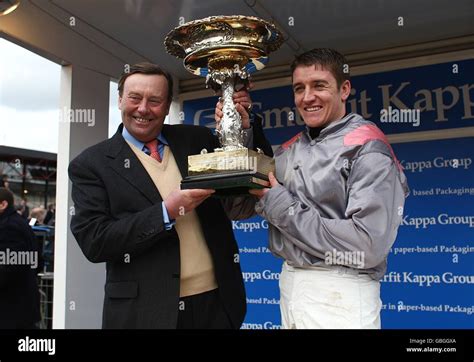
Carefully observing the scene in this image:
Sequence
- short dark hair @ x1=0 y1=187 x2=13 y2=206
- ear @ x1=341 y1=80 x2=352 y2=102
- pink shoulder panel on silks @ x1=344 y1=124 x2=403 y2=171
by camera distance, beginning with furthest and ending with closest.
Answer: short dark hair @ x1=0 y1=187 x2=13 y2=206, ear @ x1=341 y1=80 x2=352 y2=102, pink shoulder panel on silks @ x1=344 y1=124 x2=403 y2=171

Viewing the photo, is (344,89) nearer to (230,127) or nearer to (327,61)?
(327,61)

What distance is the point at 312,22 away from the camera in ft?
9.86

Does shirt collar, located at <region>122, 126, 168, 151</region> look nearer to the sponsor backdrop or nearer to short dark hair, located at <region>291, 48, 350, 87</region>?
short dark hair, located at <region>291, 48, 350, 87</region>

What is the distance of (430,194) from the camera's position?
3326 mm

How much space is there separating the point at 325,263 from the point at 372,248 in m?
0.16

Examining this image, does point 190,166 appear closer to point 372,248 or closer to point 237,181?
point 237,181

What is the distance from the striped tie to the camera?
74.0 inches

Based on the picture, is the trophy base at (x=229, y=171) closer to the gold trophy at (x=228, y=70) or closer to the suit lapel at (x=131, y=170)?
the gold trophy at (x=228, y=70)

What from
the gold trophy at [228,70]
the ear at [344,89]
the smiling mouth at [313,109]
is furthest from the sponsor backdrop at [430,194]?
the smiling mouth at [313,109]

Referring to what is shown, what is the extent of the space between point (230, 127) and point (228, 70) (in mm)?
234

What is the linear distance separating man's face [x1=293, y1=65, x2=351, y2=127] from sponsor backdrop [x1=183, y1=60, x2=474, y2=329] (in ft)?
6.30

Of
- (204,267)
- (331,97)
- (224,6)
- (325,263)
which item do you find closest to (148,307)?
(204,267)

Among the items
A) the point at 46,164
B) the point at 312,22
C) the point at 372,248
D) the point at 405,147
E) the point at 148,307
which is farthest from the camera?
the point at 46,164

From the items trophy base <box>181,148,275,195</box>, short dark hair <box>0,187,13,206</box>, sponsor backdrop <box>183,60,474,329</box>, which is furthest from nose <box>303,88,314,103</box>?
short dark hair <box>0,187,13,206</box>
